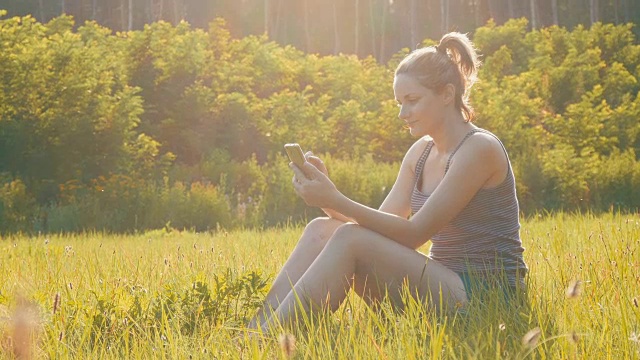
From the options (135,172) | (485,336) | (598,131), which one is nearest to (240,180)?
(135,172)

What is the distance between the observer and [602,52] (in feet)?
66.5

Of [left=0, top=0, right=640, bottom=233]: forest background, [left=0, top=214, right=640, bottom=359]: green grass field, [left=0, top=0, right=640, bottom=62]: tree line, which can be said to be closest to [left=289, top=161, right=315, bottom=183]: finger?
[left=0, top=214, right=640, bottom=359]: green grass field

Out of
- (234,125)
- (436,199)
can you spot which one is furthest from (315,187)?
(234,125)

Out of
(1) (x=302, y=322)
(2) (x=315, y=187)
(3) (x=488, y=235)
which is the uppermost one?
(2) (x=315, y=187)

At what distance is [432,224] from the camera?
3754 millimetres

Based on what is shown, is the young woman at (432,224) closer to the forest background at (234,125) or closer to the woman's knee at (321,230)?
the woman's knee at (321,230)

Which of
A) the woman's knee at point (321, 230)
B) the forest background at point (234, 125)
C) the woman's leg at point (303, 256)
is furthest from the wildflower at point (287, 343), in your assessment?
the forest background at point (234, 125)

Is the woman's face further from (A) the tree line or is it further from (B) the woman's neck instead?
(A) the tree line

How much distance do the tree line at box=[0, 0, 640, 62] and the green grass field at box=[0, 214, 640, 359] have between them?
33167mm

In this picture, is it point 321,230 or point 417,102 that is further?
point 321,230

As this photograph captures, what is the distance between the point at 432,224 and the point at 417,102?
0.57 m

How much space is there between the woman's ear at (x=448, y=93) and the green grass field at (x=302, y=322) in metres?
0.89

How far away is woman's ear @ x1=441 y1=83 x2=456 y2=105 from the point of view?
3906 mm

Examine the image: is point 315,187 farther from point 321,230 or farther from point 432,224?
point 432,224
